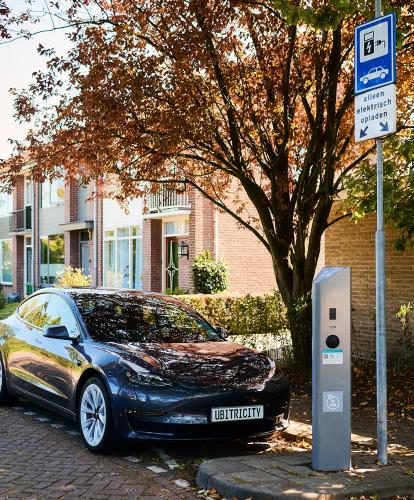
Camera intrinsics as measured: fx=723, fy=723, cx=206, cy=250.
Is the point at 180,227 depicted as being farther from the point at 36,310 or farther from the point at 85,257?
the point at 36,310

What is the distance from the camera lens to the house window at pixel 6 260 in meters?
37.9

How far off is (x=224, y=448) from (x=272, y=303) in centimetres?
672

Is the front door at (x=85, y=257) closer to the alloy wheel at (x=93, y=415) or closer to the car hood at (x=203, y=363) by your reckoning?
the car hood at (x=203, y=363)

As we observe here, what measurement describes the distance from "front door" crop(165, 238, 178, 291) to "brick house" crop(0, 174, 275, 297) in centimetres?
3

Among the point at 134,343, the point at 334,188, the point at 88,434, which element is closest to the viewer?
the point at 88,434

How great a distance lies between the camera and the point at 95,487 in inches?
220

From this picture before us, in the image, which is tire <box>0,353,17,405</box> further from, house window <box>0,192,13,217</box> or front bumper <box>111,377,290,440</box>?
house window <box>0,192,13,217</box>

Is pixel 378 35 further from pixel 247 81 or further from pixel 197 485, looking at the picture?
pixel 247 81

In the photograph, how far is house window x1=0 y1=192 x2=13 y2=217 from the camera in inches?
1484

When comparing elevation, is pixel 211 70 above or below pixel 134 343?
above

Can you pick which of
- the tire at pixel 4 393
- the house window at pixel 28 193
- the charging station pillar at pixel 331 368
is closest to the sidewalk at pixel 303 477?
the charging station pillar at pixel 331 368

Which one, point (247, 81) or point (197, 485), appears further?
point (247, 81)

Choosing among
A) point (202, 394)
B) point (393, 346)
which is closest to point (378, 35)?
point (202, 394)


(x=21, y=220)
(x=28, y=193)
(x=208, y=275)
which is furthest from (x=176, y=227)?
(x=21, y=220)
